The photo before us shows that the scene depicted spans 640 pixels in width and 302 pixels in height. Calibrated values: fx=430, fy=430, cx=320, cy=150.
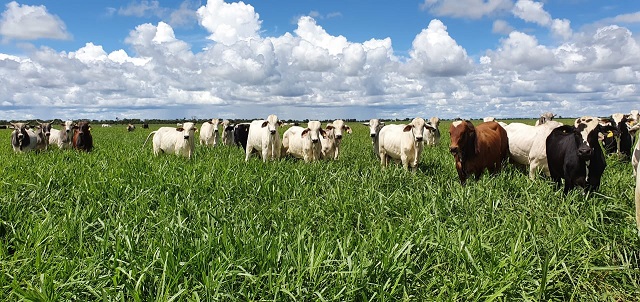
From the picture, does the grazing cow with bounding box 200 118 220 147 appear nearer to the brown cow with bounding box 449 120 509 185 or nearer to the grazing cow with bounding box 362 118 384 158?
the grazing cow with bounding box 362 118 384 158

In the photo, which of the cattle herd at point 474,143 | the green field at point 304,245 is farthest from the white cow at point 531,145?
the green field at point 304,245

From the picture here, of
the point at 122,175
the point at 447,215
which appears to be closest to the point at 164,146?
the point at 122,175

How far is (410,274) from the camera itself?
3.82 meters

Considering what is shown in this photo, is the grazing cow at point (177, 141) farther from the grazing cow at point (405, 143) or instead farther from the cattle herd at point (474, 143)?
the grazing cow at point (405, 143)

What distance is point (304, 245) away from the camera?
161 inches

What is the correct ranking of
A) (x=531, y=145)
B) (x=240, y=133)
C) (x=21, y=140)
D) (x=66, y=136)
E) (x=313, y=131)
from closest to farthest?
(x=531, y=145) → (x=313, y=131) → (x=21, y=140) → (x=66, y=136) → (x=240, y=133)

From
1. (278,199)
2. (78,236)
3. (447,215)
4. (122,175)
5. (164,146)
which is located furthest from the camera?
(164,146)

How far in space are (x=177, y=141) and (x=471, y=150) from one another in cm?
881

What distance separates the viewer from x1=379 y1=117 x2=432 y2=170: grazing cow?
10.4m

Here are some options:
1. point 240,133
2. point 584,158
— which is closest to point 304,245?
point 584,158

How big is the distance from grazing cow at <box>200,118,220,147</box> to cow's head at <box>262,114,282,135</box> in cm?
812

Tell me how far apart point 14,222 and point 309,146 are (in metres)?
7.91

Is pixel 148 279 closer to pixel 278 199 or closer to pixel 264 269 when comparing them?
pixel 264 269

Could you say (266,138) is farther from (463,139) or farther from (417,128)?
(463,139)
